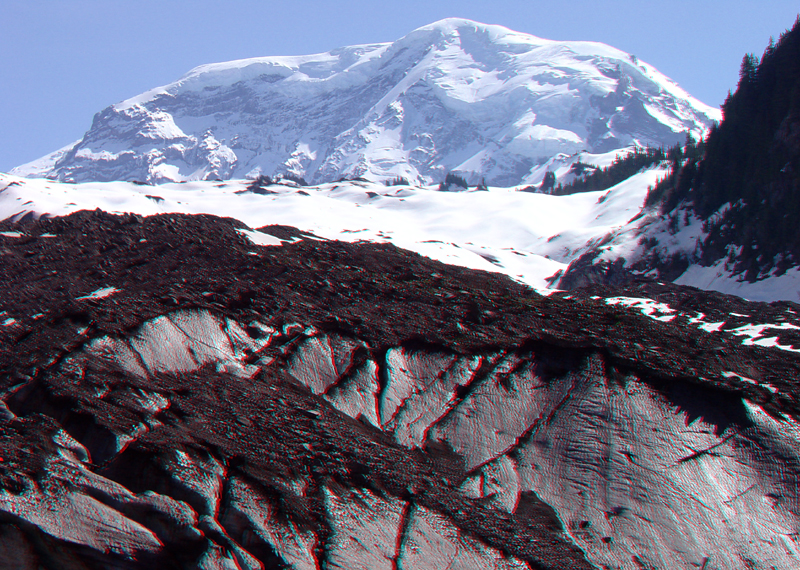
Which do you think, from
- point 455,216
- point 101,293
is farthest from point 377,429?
point 455,216

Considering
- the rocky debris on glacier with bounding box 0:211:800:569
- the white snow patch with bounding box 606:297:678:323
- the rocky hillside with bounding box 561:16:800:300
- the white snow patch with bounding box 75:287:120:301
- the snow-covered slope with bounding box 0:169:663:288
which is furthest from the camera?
the snow-covered slope with bounding box 0:169:663:288

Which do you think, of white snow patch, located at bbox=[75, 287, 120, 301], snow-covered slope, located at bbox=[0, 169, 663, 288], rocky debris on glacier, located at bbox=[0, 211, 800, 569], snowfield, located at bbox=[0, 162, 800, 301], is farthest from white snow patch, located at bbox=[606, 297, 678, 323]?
snow-covered slope, located at bbox=[0, 169, 663, 288]

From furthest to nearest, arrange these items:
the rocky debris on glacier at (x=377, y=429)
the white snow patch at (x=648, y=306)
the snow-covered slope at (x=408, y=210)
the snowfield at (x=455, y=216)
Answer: the snow-covered slope at (x=408, y=210)
the snowfield at (x=455, y=216)
the white snow patch at (x=648, y=306)
the rocky debris on glacier at (x=377, y=429)

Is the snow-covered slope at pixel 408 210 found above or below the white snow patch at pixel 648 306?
below

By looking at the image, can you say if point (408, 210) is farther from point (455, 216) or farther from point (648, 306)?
point (648, 306)

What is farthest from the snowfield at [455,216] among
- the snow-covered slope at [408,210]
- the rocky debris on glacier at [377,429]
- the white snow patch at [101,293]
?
the white snow patch at [101,293]

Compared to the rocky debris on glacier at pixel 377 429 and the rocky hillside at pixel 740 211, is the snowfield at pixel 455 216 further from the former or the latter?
the rocky debris on glacier at pixel 377 429

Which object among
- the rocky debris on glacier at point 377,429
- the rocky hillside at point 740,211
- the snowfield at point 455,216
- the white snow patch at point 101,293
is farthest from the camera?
the snowfield at point 455,216

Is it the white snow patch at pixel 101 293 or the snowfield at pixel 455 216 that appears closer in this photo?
the white snow patch at pixel 101 293

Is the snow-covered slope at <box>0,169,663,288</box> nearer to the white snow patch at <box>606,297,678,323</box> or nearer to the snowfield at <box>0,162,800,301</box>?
the snowfield at <box>0,162,800,301</box>
